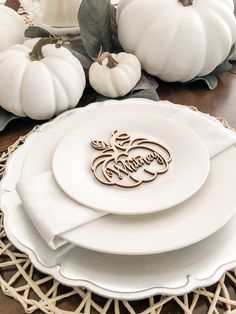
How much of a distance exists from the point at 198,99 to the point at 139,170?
0.88 ft

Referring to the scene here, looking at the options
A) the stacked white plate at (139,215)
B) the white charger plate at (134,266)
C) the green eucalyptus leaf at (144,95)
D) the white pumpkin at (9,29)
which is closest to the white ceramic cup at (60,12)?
the white pumpkin at (9,29)

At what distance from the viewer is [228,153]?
49 cm

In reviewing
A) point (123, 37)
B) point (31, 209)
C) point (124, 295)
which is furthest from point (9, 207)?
point (123, 37)

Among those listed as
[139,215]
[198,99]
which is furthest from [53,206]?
[198,99]

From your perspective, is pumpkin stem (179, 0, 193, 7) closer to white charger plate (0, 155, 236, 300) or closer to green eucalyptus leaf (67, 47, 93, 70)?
green eucalyptus leaf (67, 47, 93, 70)

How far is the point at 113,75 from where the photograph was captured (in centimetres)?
64

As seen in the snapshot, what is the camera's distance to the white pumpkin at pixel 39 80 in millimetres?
605

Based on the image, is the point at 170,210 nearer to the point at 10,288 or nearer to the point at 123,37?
the point at 10,288

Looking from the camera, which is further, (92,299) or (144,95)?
(144,95)

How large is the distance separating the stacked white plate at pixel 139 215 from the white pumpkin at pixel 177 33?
20 centimetres

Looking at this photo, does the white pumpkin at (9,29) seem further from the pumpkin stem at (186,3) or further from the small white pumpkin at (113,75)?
the pumpkin stem at (186,3)

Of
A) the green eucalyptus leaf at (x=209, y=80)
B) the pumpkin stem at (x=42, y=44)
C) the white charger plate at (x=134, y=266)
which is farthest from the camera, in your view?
the green eucalyptus leaf at (x=209, y=80)

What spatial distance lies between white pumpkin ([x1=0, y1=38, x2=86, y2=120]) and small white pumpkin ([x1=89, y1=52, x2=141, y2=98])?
0.02m

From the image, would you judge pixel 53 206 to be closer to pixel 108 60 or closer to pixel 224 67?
pixel 108 60
